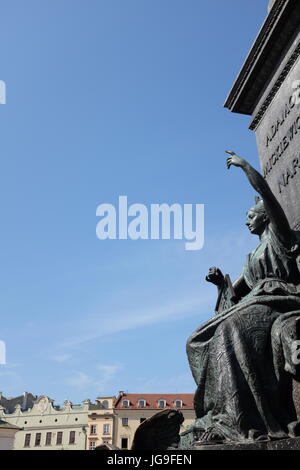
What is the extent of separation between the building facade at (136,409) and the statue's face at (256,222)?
53174 mm

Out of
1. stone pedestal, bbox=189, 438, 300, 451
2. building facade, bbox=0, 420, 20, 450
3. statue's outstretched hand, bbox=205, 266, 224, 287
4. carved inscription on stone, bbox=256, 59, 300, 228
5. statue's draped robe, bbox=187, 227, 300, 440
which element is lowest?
stone pedestal, bbox=189, 438, 300, 451

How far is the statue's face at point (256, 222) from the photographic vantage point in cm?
619

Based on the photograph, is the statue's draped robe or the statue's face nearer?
the statue's draped robe

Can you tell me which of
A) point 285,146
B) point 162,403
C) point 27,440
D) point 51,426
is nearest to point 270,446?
point 285,146

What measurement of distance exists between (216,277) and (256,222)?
965mm

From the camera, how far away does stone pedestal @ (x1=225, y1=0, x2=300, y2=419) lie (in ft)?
21.6

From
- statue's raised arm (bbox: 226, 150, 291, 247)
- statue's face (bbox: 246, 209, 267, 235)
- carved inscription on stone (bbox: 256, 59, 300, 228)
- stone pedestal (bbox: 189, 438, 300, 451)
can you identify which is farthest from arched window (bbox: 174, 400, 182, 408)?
stone pedestal (bbox: 189, 438, 300, 451)

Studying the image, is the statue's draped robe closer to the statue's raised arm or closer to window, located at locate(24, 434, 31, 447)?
the statue's raised arm

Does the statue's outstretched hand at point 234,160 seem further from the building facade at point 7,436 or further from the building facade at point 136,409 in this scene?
the building facade at point 7,436

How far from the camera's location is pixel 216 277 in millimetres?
6465

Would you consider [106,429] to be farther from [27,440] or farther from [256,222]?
[256,222]

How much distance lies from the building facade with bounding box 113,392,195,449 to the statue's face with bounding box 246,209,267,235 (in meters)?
53.2
